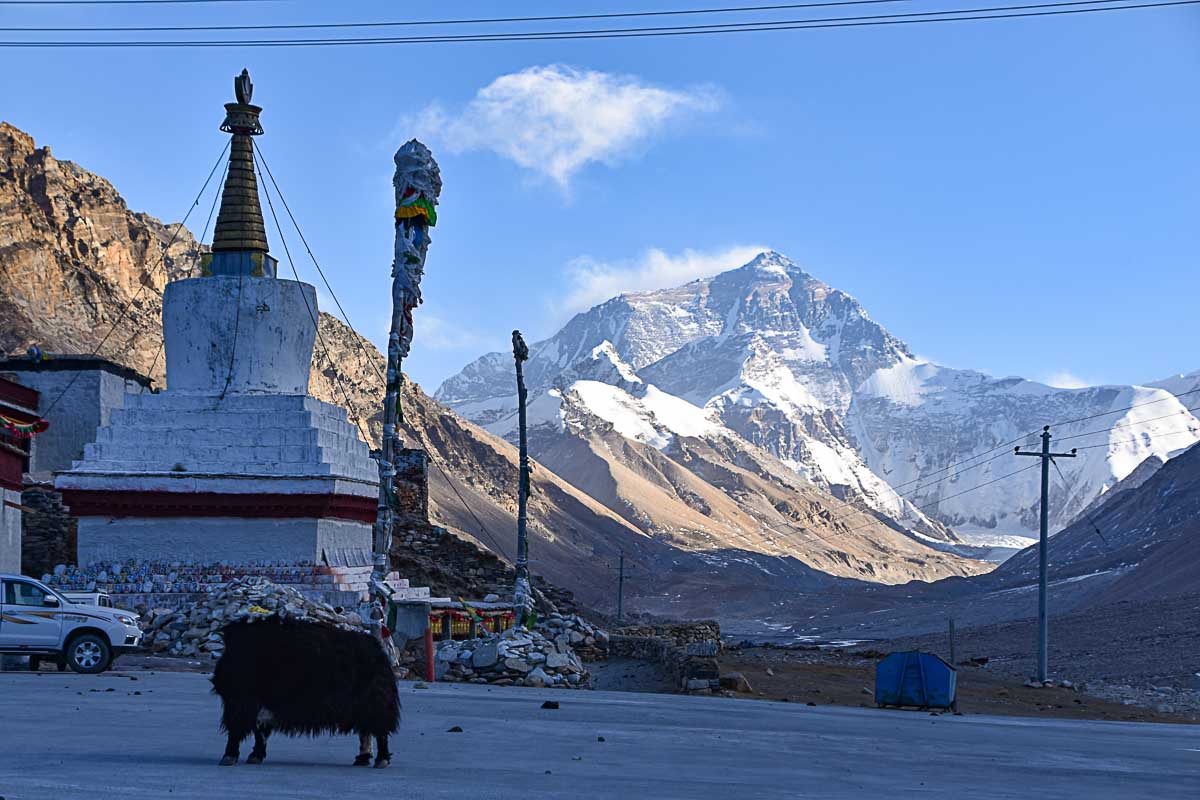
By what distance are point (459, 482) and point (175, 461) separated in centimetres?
10947

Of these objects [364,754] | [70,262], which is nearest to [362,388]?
[70,262]

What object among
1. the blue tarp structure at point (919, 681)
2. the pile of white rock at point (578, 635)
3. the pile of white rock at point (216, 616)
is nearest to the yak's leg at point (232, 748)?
the pile of white rock at point (216, 616)

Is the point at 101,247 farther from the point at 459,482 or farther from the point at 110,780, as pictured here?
the point at 110,780

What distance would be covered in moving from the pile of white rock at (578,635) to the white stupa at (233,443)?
21.2 feet

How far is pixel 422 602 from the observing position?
30.8 m

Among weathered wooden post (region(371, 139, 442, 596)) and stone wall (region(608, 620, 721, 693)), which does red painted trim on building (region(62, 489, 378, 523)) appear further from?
stone wall (region(608, 620, 721, 693))

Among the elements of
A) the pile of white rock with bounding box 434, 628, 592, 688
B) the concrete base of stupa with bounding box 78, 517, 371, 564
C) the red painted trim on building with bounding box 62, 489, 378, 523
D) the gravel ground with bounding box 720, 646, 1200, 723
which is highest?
the red painted trim on building with bounding box 62, 489, 378, 523

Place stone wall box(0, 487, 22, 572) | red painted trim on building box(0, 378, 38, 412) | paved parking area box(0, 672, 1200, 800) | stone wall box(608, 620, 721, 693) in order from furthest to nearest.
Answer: red painted trim on building box(0, 378, 38, 412)
stone wall box(0, 487, 22, 572)
stone wall box(608, 620, 721, 693)
paved parking area box(0, 672, 1200, 800)

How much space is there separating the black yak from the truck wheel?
10.3 meters

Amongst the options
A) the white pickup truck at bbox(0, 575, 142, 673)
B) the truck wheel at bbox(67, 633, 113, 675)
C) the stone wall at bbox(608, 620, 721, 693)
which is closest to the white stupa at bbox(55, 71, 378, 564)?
the stone wall at bbox(608, 620, 721, 693)

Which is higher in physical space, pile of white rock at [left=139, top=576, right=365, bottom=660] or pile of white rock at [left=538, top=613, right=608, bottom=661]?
pile of white rock at [left=139, top=576, right=365, bottom=660]

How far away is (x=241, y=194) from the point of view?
30.0 m

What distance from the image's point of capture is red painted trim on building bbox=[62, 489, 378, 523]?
92.2 ft

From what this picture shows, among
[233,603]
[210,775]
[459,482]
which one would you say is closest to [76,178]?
[459,482]
